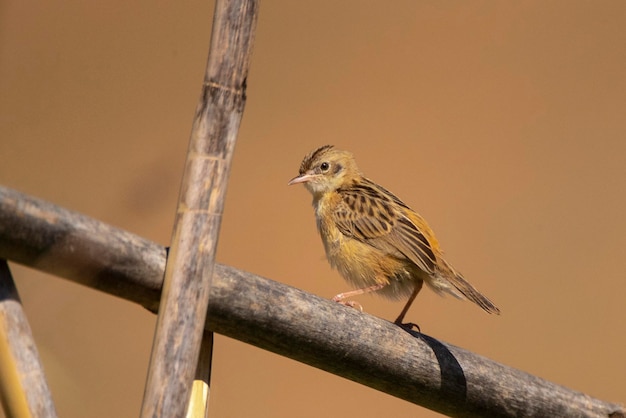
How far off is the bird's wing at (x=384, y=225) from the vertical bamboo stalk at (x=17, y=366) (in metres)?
2.22

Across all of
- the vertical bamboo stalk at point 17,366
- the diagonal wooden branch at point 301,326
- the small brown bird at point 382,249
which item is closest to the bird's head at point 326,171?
the small brown bird at point 382,249

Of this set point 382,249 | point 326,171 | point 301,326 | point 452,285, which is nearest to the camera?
point 301,326

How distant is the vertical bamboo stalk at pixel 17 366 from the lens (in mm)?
2535

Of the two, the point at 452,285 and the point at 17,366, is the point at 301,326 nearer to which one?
the point at 17,366

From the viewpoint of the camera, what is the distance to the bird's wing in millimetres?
4496

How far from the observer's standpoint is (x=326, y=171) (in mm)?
5277

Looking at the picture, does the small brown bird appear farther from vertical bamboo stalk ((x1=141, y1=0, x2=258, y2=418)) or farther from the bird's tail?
vertical bamboo stalk ((x1=141, y1=0, x2=258, y2=418))

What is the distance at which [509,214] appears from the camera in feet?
21.6

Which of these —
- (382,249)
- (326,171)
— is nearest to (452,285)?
(382,249)

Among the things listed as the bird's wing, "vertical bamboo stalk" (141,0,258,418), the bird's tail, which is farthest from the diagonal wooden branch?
the bird's wing

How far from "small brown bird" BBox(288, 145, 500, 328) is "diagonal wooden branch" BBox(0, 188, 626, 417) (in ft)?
2.62

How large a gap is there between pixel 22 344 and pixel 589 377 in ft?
14.9

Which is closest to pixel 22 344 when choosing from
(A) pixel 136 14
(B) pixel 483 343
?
(B) pixel 483 343

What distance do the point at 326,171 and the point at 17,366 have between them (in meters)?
2.94
